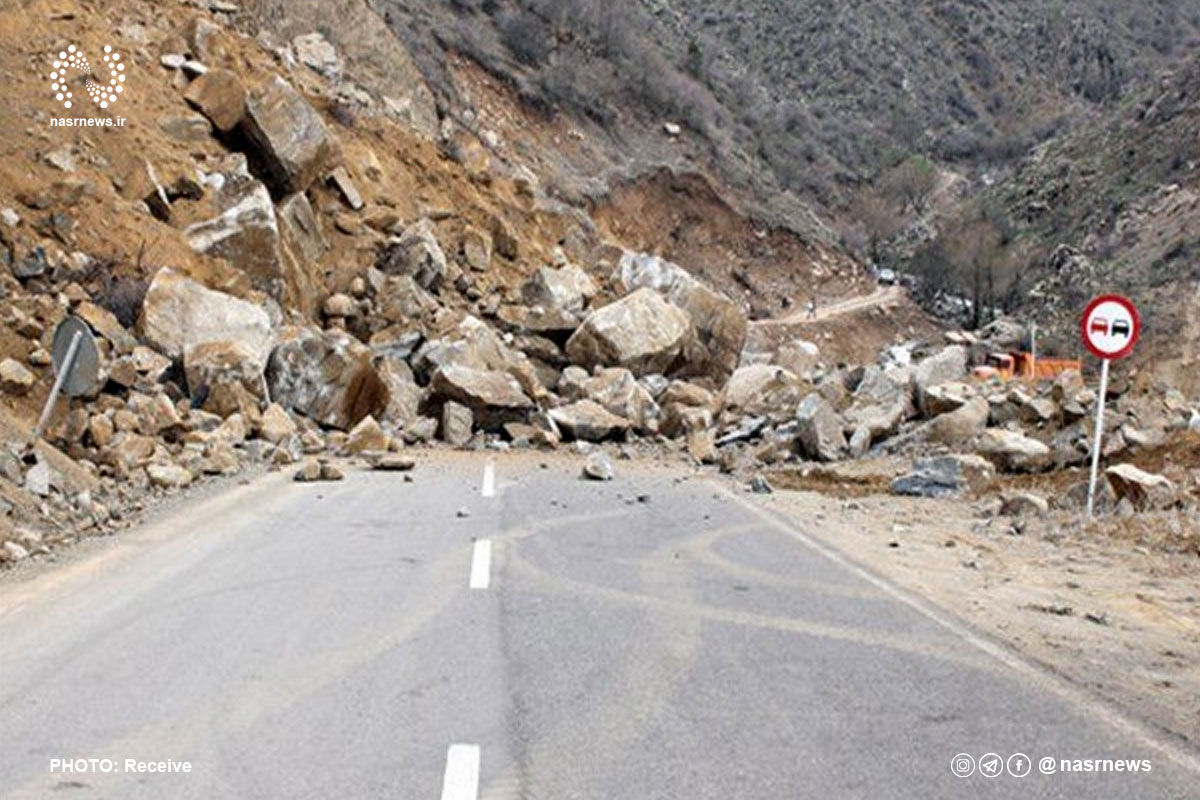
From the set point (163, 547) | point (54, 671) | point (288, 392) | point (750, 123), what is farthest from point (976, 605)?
point (750, 123)

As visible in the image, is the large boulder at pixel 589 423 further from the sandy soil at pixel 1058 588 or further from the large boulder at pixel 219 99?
the large boulder at pixel 219 99

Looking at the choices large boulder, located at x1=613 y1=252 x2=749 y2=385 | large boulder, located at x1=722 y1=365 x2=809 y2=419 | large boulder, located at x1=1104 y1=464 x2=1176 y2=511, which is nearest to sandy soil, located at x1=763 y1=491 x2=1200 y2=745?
large boulder, located at x1=1104 y1=464 x2=1176 y2=511

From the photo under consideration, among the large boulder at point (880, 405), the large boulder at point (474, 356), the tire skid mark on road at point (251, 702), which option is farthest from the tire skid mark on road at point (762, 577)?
the large boulder at point (474, 356)

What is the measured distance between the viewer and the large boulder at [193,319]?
20297mm

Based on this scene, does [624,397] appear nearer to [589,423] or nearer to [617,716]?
[589,423]

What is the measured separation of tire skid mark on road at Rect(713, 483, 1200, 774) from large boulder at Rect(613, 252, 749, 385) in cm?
2047

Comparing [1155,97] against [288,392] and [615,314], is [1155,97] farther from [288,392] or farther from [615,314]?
[288,392]

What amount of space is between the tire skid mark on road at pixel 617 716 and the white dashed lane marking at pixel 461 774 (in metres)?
0.07

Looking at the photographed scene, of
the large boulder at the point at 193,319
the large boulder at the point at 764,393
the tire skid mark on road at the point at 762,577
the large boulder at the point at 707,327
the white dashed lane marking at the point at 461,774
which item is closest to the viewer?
the white dashed lane marking at the point at 461,774

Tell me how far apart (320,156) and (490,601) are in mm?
22966

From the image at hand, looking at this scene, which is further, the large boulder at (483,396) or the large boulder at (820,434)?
the large boulder at (483,396)

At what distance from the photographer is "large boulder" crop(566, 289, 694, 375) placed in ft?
92.1

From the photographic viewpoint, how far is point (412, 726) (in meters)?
5.49

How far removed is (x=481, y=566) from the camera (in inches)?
374
